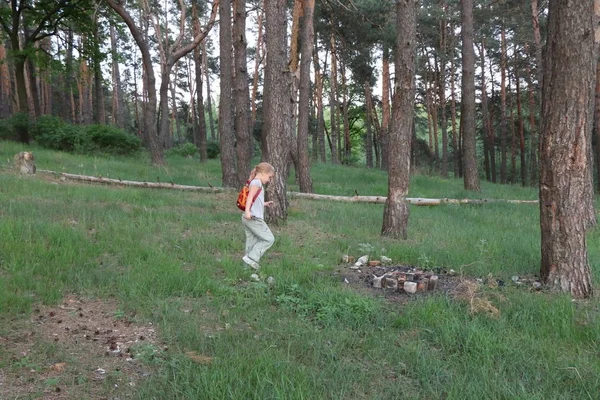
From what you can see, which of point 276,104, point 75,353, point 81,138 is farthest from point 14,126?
point 75,353

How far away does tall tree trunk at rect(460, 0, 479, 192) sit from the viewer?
16438mm

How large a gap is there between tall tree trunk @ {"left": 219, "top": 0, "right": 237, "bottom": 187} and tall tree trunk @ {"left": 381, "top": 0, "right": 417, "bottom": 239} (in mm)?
6477

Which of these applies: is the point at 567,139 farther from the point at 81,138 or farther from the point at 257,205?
the point at 81,138

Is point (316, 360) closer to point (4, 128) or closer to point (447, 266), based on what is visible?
point (447, 266)

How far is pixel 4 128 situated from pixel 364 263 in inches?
783

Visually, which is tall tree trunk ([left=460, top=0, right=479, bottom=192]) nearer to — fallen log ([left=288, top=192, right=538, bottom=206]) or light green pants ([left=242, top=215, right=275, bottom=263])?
fallen log ([left=288, top=192, right=538, bottom=206])

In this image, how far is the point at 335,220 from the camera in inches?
390

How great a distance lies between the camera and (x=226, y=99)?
46.3 feet

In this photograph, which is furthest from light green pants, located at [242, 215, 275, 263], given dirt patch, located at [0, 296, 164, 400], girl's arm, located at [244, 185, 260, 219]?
dirt patch, located at [0, 296, 164, 400]

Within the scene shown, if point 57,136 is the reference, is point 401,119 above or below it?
below

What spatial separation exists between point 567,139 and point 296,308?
3614mm

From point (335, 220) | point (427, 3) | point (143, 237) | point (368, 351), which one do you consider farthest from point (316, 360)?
point (427, 3)

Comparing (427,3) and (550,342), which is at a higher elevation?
(427,3)

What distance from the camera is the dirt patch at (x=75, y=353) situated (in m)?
3.27
